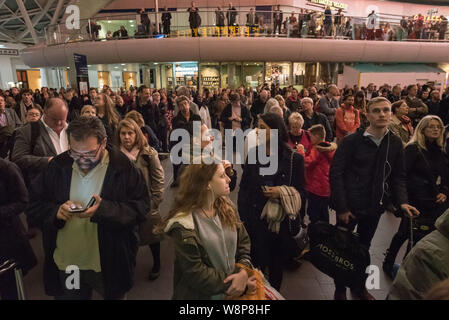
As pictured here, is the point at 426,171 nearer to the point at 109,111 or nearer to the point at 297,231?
the point at 297,231

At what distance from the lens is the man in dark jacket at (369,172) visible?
112 inches

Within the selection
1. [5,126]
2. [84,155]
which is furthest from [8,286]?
[5,126]

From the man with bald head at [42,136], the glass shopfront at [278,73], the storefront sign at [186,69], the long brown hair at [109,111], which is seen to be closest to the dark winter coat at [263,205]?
the man with bald head at [42,136]

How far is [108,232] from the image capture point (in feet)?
7.12

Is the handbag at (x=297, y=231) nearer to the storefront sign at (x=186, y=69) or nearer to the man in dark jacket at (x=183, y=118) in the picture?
the man in dark jacket at (x=183, y=118)

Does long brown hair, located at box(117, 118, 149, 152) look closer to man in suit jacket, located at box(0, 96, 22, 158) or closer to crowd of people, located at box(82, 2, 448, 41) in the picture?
man in suit jacket, located at box(0, 96, 22, 158)

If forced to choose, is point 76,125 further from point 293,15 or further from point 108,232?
point 293,15

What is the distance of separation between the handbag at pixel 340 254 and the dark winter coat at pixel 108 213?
167 centimetres

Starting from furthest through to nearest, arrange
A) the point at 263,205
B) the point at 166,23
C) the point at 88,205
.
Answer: the point at 166,23, the point at 263,205, the point at 88,205

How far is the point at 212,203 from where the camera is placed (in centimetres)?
188

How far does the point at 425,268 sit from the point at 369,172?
154 centimetres

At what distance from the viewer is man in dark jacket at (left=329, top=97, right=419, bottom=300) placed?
286 cm
